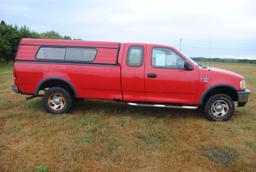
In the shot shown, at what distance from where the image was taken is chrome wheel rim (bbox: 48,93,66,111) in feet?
25.0

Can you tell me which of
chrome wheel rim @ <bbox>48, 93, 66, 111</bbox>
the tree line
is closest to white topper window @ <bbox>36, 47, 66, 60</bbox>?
chrome wheel rim @ <bbox>48, 93, 66, 111</bbox>

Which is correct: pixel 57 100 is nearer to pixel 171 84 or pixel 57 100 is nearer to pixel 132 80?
pixel 132 80

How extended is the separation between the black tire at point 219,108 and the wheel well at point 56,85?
3.45m

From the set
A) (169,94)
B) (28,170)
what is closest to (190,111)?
(169,94)

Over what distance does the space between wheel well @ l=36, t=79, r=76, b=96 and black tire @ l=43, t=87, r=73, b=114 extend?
14cm

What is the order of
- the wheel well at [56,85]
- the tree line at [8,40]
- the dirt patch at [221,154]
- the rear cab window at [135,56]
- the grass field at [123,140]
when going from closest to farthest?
the grass field at [123,140]
the dirt patch at [221,154]
the rear cab window at [135,56]
the wheel well at [56,85]
the tree line at [8,40]

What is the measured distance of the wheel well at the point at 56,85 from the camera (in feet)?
24.5

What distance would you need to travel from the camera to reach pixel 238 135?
6.28 meters

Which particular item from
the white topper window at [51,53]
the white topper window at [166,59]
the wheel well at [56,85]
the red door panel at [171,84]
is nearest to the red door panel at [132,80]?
the red door panel at [171,84]

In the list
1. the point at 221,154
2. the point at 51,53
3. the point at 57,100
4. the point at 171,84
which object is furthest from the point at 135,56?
the point at 221,154

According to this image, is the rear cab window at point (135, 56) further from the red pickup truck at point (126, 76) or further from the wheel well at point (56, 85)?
the wheel well at point (56, 85)

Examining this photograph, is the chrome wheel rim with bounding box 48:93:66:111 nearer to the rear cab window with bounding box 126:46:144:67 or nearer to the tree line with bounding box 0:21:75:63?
the rear cab window with bounding box 126:46:144:67

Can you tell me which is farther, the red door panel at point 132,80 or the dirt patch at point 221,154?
the red door panel at point 132,80

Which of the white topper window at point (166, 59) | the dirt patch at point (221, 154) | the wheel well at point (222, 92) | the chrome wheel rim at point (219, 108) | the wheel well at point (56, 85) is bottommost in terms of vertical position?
the dirt patch at point (221, 154)
